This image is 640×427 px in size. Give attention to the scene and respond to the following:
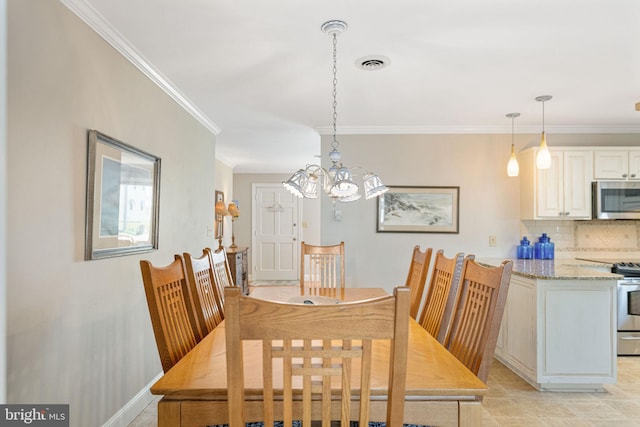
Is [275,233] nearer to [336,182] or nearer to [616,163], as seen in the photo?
[616,163]

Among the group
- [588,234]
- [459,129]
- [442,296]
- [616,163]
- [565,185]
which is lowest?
[442,296]

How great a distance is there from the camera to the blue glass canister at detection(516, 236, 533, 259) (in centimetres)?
393

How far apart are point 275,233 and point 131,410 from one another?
5.44 m

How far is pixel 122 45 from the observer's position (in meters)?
2.24

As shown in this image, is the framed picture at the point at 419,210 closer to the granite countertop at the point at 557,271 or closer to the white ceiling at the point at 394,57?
the granite countertop at the point at 557,271

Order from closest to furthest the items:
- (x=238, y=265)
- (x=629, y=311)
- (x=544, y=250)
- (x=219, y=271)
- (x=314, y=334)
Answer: (x=314, y=334)
(x=219, y=271)
(x=629, y=311)
(x=544, y=250)
(x=238, y=265)

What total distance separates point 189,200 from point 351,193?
2.00 m

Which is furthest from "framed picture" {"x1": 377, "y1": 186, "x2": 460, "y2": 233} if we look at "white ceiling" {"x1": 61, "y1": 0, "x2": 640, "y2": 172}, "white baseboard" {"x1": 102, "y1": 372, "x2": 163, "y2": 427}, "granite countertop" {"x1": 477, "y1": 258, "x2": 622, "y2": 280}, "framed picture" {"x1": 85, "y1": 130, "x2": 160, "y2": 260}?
"white baseboard" {"x1": 102, "y1": 372, "x2": 163, "y2": 427}

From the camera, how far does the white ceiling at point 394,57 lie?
191 centimetres

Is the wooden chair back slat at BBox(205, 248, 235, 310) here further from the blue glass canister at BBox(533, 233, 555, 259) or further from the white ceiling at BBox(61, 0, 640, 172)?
the blue glass canister at BBox(533, 233, 555, 259)

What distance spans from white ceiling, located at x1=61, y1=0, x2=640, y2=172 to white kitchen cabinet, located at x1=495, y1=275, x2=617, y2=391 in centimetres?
151

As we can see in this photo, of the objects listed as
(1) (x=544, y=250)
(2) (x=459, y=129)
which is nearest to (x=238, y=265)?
(2) (x=459, y=129)

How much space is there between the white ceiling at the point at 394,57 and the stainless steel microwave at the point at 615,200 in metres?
Result: 0.66

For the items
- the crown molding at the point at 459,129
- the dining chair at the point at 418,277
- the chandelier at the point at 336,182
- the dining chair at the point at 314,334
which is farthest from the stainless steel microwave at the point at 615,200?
the dining chair at the point at 314,334
